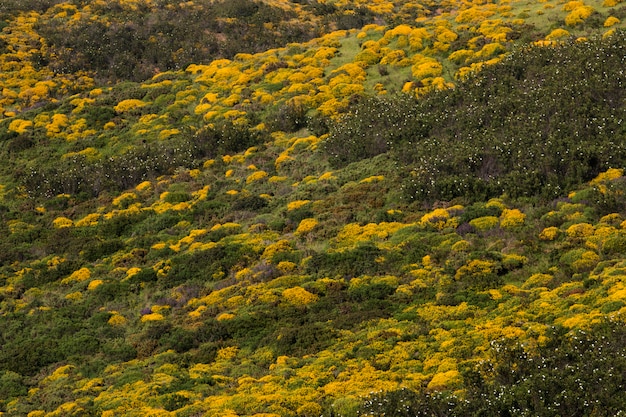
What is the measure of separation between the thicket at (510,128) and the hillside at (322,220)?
15 centimetres

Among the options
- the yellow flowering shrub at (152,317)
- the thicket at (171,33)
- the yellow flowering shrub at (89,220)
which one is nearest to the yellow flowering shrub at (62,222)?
the yellow flowering shrub at (89,220)

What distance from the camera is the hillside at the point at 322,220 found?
23688mm

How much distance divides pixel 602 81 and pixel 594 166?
823 centimetres

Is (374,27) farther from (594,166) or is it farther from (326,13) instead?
(594,166)

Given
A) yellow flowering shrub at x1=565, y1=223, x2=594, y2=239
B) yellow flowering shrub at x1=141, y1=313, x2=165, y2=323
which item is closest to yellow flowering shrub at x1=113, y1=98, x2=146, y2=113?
yellow flowering shrub at x1=141, y1=313, x2=165, y2=323

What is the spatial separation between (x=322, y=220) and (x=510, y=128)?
39.5 ft

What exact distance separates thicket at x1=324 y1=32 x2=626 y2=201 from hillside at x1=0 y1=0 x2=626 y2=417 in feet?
0.50

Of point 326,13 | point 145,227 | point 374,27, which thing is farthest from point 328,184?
point 326,13

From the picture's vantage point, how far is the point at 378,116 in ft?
161

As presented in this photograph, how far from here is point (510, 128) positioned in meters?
41.8

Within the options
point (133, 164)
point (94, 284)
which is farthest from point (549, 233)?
point (133, 164)

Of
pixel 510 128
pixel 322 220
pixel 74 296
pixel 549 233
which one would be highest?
pixel 510 128

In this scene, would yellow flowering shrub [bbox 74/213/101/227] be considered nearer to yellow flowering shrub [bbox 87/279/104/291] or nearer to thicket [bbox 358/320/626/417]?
yellow flowering shrub [bbox 87/279/104/291]

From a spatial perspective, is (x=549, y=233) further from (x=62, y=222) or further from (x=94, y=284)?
(x=62, y=222)
